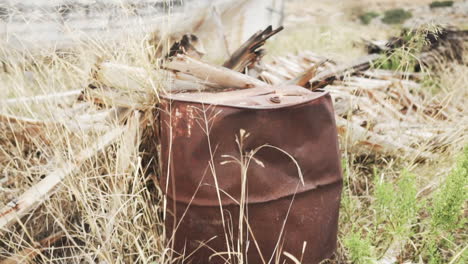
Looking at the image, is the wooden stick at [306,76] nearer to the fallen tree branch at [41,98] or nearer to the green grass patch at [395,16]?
the fallen tree branch at [41,98]

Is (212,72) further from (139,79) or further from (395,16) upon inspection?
(395,16)

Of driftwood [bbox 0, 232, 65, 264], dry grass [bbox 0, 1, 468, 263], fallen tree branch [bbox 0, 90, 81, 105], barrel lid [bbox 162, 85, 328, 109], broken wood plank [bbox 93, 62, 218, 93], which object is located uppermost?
barrel lid [bbox 162, 85, 328, 109]

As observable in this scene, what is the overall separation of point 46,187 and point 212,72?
3.05 ft

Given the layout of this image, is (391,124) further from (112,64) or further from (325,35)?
(112,64)

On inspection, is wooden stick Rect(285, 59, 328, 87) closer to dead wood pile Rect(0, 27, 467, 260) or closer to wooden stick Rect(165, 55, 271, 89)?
dead wood pile Rect(0, 27, 467, 260)

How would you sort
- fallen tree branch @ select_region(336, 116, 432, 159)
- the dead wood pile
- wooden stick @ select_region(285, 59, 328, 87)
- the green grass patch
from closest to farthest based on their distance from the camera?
the dead wood pile, wooden stick @ select_region(285, 59, 328, 87), fallen tree branch @ select_region(336, 116, 432, 159), the green grass patch

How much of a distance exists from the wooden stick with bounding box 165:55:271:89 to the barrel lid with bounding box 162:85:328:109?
0.25m

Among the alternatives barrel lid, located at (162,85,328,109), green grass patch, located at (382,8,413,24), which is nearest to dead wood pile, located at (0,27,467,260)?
barrel lid, located at (162,85,328,109)

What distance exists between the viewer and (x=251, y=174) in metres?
1.57

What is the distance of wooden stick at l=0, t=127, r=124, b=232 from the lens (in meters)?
1.78

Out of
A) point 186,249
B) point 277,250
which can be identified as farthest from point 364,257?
point 186,249

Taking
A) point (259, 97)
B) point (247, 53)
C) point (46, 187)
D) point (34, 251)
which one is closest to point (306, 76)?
point (247, 53)

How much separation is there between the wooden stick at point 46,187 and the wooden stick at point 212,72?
43 cm

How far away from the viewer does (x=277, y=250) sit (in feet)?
5.37
